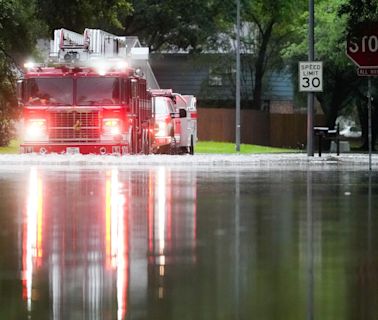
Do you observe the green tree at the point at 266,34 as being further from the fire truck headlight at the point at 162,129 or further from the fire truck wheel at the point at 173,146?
the fire truck headlight at the point at 162,129

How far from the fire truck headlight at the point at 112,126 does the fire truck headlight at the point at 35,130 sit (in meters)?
1.79

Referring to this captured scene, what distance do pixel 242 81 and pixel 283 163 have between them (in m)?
46.8

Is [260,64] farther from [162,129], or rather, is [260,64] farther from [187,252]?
[187,252]

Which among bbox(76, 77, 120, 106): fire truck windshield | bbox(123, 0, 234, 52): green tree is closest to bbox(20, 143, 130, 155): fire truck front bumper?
bbox(76, 77, 120, 106): fire truck windshield

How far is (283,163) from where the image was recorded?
37.7m

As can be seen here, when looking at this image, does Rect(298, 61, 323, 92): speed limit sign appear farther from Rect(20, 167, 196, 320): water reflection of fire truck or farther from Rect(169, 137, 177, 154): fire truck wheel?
Rect(20, 167, 196, 320): water reflection of fire truck

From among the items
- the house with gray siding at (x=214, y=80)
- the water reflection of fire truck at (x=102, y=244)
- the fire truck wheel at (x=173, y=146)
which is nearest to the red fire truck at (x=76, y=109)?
the fire truck wheel at (x=173, y=146)

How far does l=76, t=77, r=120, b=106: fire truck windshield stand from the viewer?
1559 inches

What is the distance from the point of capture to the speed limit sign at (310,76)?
131ft

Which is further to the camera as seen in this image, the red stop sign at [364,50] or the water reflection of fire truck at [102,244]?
the red stop sign at [364,50]

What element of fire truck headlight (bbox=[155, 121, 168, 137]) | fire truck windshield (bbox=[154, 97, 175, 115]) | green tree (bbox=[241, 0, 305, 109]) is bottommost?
fire truck headlight (bbox=[155, 121, 168, 137])

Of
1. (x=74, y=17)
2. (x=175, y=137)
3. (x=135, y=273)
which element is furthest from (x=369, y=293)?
(x=74, y=17)

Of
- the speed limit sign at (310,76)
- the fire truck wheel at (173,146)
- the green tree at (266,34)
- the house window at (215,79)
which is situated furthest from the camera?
the house window at (215,79)

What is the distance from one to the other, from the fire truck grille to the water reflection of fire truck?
1399 cm
